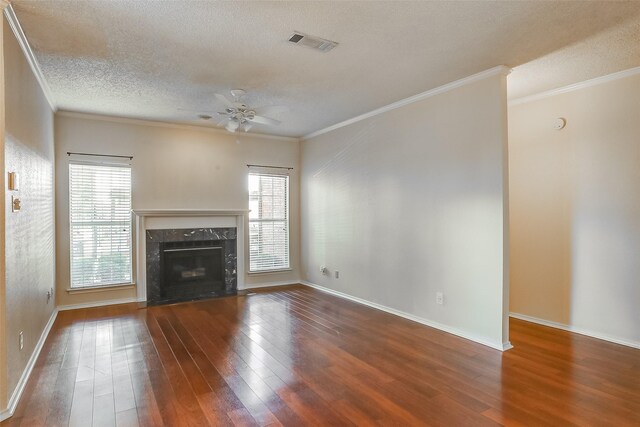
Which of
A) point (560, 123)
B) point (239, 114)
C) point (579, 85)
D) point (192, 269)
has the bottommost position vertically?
point (192, 269)

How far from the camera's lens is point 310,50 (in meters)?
3.20

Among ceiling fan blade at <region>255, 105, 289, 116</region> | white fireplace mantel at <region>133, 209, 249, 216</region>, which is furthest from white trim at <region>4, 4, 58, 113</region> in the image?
ceiling fan blade at <region>255, 105, 289, 116</region>

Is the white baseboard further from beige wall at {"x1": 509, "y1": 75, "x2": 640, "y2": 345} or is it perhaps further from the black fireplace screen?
beige wall at {"x1": 509, "y1": 75, "x2": 640, "y2": 345}

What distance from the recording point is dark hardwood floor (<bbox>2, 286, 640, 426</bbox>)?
241 centimetres

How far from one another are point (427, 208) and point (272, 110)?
239 cm

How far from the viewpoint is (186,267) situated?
19.6ft

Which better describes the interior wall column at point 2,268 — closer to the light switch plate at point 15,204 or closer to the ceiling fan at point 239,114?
the light switch plate at point 15,204

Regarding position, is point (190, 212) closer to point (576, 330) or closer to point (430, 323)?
point (430, 323)

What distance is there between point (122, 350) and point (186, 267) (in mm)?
2453

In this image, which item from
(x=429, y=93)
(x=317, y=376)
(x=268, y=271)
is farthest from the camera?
(x=268, y=271)

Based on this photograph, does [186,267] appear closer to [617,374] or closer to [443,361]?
[443,361]

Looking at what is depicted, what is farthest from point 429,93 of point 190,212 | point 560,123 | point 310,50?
point 190,212

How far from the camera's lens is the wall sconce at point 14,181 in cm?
253

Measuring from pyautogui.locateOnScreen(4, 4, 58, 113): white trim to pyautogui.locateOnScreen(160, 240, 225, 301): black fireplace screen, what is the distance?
2.58 metres
